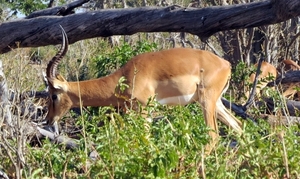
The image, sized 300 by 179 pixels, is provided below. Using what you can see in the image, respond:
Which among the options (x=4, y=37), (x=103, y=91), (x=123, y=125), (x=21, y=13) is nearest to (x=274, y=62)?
(x=103, y=91)

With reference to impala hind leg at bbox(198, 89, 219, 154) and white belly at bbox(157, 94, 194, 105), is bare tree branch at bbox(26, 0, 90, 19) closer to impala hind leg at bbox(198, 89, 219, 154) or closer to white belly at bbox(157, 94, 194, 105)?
white belly at bbox(157, 94, 194, 105)

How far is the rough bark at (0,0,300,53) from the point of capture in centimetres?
542

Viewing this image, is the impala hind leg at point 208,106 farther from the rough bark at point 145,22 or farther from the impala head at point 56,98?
the rough bark at point 145,22

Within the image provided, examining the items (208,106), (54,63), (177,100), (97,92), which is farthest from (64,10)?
(208,106)

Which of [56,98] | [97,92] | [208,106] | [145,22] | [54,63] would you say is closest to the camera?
[145,22]

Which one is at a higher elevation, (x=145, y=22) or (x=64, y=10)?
(x=64, y=10)

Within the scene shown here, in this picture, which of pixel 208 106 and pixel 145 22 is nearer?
pixel 145 22

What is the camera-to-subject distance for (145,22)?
19.9 ft

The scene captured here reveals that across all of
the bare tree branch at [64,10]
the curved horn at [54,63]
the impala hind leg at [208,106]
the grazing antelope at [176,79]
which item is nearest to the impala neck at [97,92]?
the grazing antelope at [176,79]

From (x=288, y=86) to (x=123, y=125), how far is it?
5.53 metres

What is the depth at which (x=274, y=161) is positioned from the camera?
3.82 meters

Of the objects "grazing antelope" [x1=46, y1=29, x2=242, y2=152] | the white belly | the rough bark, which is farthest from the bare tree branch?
the white belly

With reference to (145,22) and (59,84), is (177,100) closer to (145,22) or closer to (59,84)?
(59,84)

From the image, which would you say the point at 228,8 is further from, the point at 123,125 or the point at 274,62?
the point at 274,62
